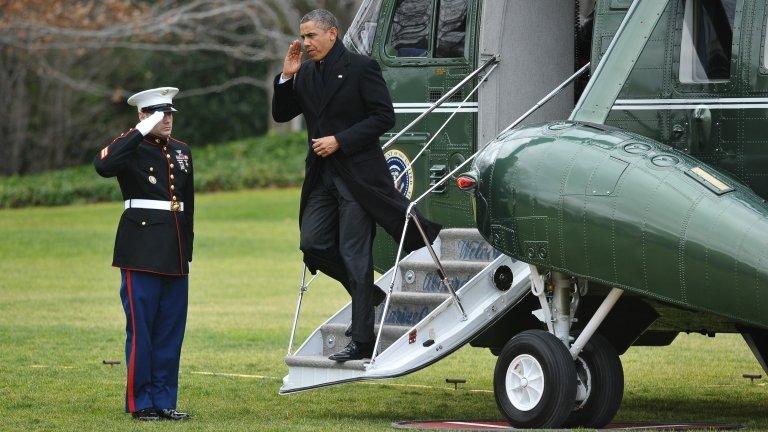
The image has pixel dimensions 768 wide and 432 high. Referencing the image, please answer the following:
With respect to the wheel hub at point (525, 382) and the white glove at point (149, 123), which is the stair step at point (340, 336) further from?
the white glove at point (149, 123)

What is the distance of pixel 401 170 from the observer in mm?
10875

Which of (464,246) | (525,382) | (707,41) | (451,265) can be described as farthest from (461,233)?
(707,41)

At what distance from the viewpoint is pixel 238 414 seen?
9602 millimetres

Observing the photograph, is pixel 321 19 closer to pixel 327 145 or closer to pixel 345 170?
pixel 327 145

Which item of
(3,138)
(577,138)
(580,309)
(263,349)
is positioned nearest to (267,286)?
(263,349)

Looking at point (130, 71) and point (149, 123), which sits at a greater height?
point (149, 123)

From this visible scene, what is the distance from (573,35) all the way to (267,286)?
11.0 meters

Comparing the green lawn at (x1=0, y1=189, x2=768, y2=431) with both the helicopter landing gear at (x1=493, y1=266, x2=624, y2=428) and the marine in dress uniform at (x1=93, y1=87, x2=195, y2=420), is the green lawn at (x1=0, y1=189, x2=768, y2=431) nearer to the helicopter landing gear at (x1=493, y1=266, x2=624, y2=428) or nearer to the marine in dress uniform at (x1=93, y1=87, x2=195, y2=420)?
the marine in dress uniform at (x1=93, y1=87, x2=195, y2=420)

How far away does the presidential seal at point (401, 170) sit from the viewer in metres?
10.8

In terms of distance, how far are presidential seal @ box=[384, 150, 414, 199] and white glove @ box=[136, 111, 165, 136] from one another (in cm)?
204

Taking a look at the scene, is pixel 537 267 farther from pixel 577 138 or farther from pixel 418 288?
pixel 418 288

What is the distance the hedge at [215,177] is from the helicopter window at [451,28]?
24.5 metres

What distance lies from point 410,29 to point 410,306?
2.23 m

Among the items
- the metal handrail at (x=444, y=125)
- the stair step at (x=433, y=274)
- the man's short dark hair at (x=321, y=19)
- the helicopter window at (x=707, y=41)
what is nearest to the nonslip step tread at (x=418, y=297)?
the stair step at (x=433, y=274)
